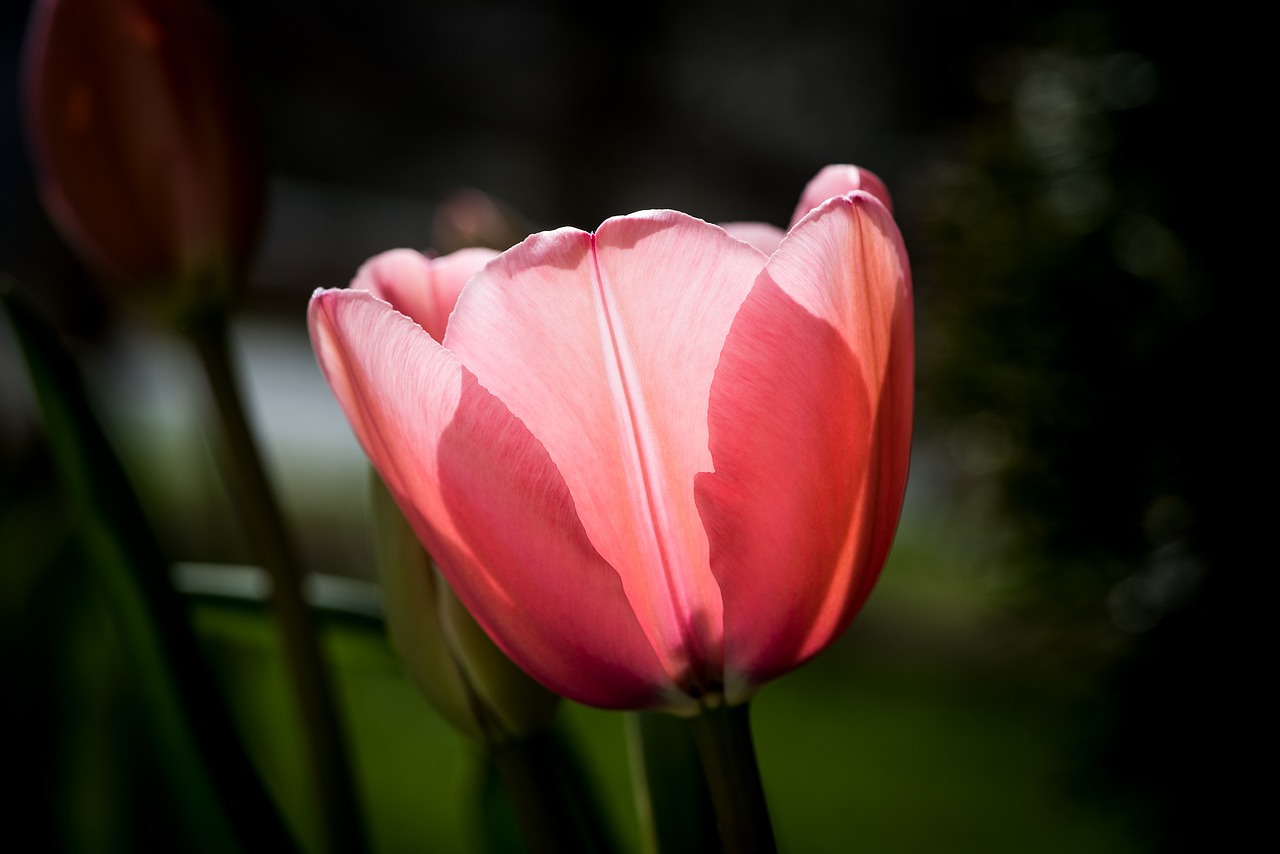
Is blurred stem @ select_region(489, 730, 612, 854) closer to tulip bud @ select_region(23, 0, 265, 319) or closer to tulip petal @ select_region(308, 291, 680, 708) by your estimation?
tulip petal @ select_region(308, 291, 680, 708)

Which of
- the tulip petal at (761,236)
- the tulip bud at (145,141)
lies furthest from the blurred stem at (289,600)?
the tulip petal at (761,236)

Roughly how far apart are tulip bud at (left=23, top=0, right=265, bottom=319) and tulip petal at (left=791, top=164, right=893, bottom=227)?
0.16 metres

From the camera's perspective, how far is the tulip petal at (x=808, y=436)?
0.52 feet

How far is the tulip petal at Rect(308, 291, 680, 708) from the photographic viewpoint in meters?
0.16

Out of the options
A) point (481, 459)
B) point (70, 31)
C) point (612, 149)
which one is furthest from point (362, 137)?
point (481, 459)

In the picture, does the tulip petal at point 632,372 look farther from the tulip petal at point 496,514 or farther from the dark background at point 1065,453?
the dark background at point 1065,453

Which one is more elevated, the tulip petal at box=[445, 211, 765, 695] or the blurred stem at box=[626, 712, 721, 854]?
the tulip petal at box=[445, 211, 765, 695]

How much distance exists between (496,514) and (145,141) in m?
0.17

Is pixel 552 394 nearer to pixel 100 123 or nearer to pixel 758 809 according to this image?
pixel 758 809

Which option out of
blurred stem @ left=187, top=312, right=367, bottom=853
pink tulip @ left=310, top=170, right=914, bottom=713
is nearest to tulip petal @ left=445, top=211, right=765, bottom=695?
pink tulip @ left=310, top=170, right=914, bottom=713

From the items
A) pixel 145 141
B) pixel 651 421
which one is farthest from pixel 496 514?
pixel 145 141

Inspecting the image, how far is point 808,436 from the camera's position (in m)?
0.16

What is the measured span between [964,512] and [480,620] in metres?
0.60

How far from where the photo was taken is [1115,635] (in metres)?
0.60
